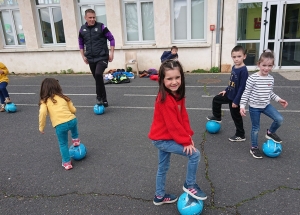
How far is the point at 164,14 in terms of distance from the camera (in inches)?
435

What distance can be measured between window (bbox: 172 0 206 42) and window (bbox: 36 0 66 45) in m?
5.85

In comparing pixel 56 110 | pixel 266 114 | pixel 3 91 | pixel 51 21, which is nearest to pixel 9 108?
pixel 3 91

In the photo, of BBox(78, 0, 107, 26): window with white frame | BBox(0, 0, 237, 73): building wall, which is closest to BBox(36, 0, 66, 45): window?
BBox(0, 0, 237, 73): building wall

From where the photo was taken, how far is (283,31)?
1035 centimetres

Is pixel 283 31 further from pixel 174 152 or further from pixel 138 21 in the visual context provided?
pixel 174 152

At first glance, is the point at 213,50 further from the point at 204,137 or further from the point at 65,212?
the point at 65,212

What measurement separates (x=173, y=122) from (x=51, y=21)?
497 inches

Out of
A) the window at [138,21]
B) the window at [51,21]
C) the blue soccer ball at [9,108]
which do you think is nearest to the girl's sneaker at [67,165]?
the blue soccer ball at [9,108]

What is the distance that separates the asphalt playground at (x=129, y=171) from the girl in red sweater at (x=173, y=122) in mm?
635

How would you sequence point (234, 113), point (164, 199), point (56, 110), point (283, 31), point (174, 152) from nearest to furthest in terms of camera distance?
point (174, 152) → point (164, 199) → point (56, 110) → point (234, 113) → point (283, 31)

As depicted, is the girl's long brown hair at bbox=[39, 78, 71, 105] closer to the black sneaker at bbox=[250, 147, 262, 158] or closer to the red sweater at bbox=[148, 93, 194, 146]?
the red sweater at bbox=[148, 93, 194, 146]

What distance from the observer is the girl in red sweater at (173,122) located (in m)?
2.46

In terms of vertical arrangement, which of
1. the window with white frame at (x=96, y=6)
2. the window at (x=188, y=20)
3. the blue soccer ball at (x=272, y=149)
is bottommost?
the blue soccer ball at (x=272, y=149)

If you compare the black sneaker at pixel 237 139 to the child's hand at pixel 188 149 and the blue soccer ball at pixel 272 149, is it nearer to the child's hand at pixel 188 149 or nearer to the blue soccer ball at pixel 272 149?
the blue soccer ball at pixel 272 149
